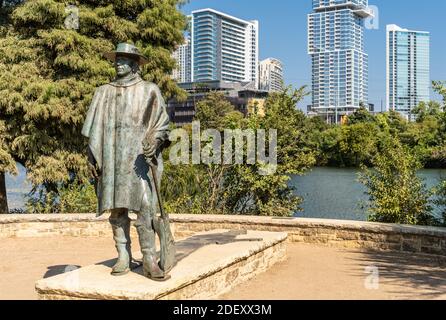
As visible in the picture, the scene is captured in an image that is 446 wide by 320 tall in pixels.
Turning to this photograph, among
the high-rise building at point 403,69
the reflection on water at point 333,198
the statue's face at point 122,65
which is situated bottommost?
the reflection on water at point 333,198

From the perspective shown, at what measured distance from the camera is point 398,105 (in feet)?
644

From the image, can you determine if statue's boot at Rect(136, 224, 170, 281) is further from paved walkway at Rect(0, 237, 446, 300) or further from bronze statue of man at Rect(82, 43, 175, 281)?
paved walkway at Rect(0, 237, 446, 300)

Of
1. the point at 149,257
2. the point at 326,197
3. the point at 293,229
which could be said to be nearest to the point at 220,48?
the point at 326,197

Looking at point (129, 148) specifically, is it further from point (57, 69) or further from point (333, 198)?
point (333, 198)

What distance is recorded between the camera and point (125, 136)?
472 cm

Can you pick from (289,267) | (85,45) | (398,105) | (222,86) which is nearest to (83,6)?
(85,45)

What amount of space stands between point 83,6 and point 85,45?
43.9 inches

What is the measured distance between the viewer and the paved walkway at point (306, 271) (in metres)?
5.77

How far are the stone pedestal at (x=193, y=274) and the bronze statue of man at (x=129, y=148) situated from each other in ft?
0.61
